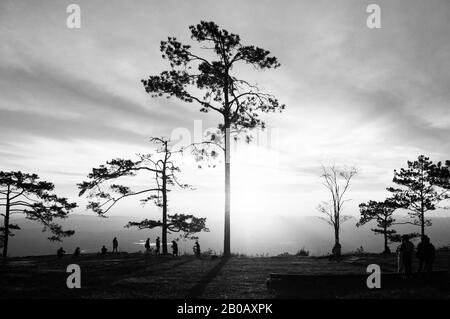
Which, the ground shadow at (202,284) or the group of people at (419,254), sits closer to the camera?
the ground shadow at (202,284)

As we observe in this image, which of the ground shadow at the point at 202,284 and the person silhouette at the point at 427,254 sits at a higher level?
the person silhouette at the point at 427,254

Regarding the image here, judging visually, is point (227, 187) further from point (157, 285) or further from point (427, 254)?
point (427, 254)

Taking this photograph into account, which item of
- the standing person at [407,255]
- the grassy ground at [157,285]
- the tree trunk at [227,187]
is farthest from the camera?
the tree trunk at [227,187]

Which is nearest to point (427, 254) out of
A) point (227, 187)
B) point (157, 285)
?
point (157, 285)

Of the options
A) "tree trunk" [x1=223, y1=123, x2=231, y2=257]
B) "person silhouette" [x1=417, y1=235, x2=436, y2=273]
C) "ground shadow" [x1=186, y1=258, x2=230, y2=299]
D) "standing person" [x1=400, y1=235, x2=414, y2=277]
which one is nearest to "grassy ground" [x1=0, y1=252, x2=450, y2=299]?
"ground shadow" [x1=186, y1=258, x2=230, y2=299]

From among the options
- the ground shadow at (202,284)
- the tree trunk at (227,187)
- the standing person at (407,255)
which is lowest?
the ground shadow at (202,284)

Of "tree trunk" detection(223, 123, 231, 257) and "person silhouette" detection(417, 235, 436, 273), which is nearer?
"person silhouette" detection(417, 235, 436, 273)

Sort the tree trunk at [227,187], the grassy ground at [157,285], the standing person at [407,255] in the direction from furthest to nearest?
the tree trunk at [227,187], the standing person at [407,255], the grassy ground at [157,285]

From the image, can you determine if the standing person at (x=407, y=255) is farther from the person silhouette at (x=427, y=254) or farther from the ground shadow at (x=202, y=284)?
the ground shadow at (x=202, y=284)

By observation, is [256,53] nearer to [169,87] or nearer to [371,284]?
[169,87]

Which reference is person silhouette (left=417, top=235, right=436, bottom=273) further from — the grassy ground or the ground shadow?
the ground shadow

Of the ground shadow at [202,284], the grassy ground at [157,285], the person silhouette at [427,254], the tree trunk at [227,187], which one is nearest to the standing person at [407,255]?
the person silhouette at [427,254]
